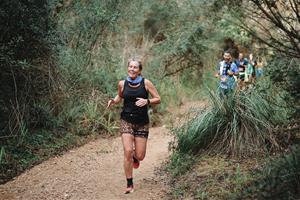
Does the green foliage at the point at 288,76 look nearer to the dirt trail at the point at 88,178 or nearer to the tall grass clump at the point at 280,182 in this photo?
the tall grass clump at the point at 280,182

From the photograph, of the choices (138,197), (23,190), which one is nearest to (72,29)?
(23,190)

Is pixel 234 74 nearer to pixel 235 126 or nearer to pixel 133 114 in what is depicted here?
pixel 235 126

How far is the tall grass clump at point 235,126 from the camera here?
23.8ft

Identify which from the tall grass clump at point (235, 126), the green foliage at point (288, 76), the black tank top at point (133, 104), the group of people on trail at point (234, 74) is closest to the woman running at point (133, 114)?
the black tank top at point (133, 104)

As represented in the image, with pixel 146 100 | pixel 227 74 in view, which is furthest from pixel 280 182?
pixel 227 74

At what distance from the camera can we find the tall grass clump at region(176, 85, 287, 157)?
725 centimetres

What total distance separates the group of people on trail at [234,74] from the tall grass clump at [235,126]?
0.38 meters

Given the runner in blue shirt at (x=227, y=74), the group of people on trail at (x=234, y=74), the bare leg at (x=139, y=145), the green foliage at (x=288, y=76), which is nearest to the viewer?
the green foliage at (x=288, y=76)

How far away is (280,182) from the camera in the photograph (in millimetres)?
4906

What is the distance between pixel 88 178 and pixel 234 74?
4.09 metres

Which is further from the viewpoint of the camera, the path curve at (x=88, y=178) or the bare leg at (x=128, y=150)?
the path curve at (x=88, y=178)

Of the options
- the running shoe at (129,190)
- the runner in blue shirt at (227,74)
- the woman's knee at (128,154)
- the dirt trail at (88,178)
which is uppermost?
the runner in blue shirt at (227,74)

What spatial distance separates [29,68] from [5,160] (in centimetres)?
209

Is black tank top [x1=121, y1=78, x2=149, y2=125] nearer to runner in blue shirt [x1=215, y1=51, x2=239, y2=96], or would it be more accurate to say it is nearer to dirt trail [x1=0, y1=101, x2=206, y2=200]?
dirt trail [x1=0, y1=101, x2=206, y2=200]
